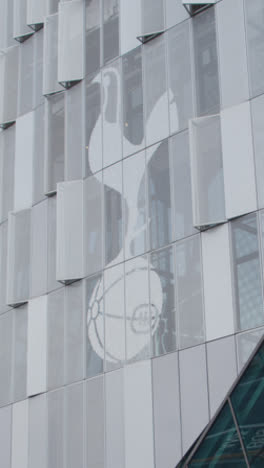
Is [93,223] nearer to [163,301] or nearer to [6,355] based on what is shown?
[163,301]

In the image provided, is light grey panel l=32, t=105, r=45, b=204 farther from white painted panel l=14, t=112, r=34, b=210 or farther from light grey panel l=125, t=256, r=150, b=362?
light grey panel l=125, t=256, r=150, b=362

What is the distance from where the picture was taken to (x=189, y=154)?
2788 centimetres

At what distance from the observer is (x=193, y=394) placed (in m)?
25.8

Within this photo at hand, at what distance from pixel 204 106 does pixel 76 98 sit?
713cm

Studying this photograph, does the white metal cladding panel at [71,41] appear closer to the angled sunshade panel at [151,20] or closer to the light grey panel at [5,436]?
the angled sunshade panel at [151,20]

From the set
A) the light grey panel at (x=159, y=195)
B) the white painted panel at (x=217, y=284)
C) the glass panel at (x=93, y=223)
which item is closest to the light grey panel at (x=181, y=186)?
the light grey panel at (x=159, y=195)

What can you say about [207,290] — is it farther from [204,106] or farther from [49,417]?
[49,417]

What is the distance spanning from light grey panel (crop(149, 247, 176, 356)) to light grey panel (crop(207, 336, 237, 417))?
5.64 ft

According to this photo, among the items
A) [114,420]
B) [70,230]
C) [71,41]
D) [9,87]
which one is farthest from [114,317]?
[9,87]

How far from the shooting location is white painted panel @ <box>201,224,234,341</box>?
25.5 m

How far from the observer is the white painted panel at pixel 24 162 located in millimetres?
35156

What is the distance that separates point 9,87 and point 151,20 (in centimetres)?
898

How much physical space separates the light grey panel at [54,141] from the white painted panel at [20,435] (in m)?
7.66

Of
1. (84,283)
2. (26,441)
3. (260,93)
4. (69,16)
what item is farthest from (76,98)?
(26,441)
